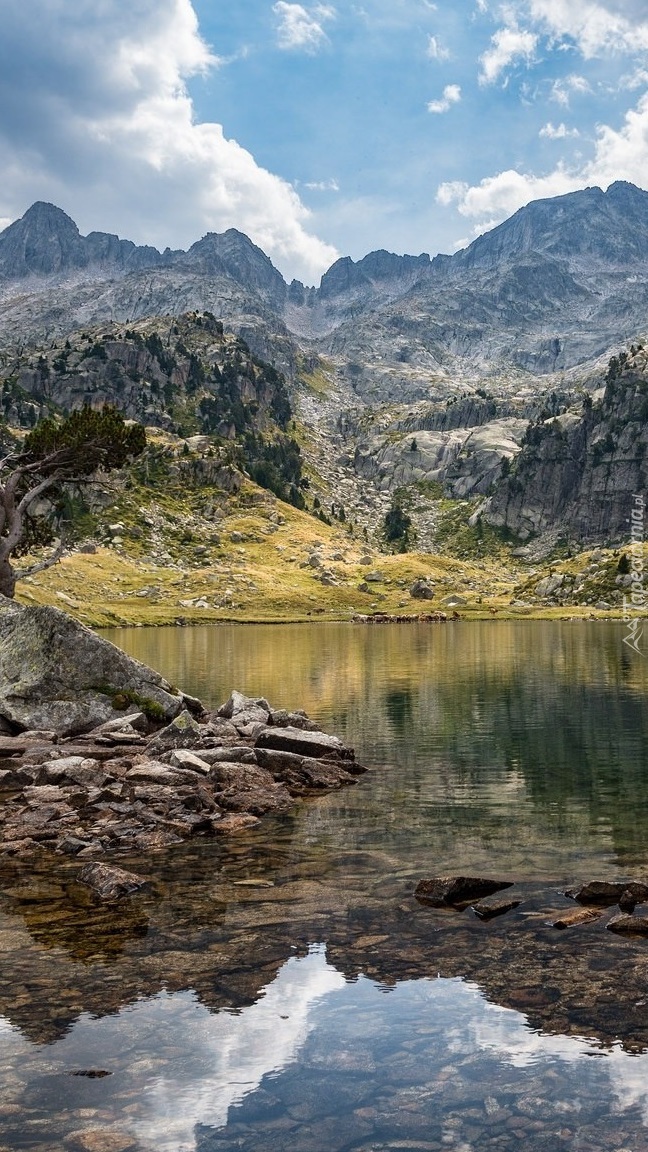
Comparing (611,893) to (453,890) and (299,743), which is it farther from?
(299,743)

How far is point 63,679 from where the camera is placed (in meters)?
39.9

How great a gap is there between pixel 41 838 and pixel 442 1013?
1491cm

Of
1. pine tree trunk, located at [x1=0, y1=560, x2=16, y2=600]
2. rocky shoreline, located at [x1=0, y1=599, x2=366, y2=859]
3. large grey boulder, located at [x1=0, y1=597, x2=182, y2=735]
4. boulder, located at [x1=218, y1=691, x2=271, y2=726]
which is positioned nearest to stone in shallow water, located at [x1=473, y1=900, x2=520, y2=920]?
rocky shoreline, located at [x1=0, y1=599, x2=366, y2=859]

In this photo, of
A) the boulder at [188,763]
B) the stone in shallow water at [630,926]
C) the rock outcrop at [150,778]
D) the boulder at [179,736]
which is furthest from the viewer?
the boulder at [179,736]

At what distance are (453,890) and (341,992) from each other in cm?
505

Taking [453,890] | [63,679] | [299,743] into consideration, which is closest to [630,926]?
[453,890]

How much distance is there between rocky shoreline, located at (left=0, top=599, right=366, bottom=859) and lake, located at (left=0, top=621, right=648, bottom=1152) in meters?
1.66

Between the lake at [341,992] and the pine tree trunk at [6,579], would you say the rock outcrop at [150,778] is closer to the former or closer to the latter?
the lake at [341,992]

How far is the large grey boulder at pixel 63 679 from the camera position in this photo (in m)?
38.9

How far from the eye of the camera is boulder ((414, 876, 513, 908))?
17703mm

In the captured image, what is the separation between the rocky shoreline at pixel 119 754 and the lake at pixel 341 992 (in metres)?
1.66

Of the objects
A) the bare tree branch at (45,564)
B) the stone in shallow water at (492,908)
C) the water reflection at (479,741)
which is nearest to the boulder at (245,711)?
the water reflection at (479,741)

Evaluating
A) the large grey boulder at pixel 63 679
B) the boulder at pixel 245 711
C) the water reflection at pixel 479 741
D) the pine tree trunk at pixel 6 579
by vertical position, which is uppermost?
the pine tree trunk at pixel 6 579

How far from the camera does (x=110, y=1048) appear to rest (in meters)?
11.4
